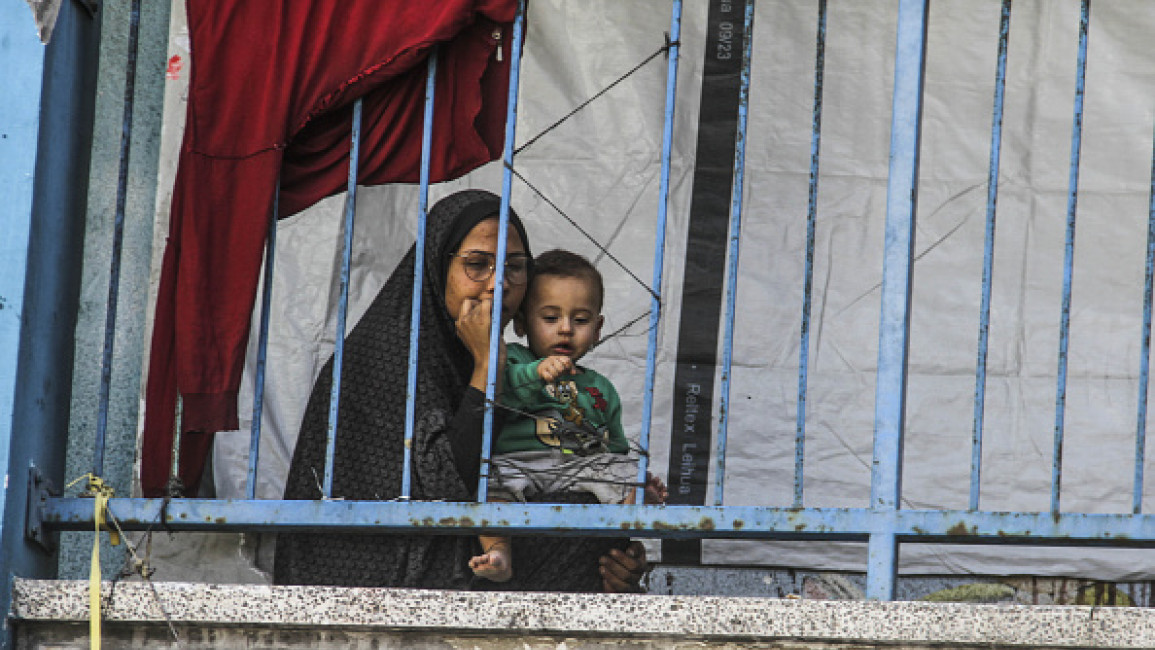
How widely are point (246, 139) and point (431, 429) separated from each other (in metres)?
0.78

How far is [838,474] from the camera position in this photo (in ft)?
14.9

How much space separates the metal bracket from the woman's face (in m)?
1.13

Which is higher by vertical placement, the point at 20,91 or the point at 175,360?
the point at 20,91

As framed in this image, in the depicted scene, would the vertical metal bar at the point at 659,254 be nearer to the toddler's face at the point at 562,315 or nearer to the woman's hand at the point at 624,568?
the woman's hand at the point at 624,568

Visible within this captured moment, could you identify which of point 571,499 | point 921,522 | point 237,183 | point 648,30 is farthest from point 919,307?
point 237,183

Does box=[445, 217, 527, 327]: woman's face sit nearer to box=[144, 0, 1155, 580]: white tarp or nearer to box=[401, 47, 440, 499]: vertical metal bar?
box=[401, 47, 440, 499]: vertical metal bar

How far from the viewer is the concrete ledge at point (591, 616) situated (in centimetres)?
281

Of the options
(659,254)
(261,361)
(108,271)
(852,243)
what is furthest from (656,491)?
(108,271)

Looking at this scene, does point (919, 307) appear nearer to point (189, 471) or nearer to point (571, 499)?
point (571, 499)

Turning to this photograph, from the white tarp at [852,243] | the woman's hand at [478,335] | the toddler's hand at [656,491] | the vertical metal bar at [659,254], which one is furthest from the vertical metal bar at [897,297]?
the white tarp at [852,243]

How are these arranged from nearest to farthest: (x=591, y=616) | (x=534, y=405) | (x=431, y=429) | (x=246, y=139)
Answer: (x=591, y=616)
(x=246, y=139)
(x=431, y=429)
(x=534, y=405)

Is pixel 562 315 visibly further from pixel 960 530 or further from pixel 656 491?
pixel 960 530

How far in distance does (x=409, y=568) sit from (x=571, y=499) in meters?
0.40

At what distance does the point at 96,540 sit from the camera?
3023 mm
